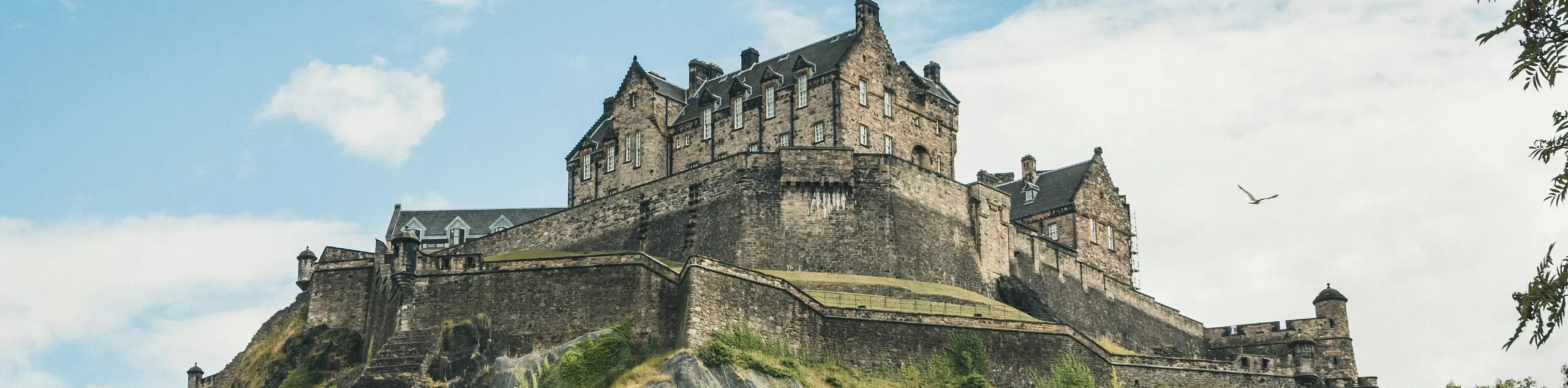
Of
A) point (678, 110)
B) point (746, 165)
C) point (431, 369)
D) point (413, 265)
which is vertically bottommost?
point (431, 369)

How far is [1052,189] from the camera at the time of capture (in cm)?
8619

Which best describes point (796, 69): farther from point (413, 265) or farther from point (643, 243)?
point (413, 265)

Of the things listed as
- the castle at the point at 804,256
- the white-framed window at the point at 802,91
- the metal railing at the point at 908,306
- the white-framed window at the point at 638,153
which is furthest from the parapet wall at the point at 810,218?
the white-framed window at the point at 638,153

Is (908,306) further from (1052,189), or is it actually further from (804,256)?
(1052,189)

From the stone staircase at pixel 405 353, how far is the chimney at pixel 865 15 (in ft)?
85.1

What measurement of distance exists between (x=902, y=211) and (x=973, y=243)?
4643mm

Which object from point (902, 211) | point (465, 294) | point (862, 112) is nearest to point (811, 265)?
point (902, 211)

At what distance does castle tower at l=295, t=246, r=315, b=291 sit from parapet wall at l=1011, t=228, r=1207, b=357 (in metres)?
31.7

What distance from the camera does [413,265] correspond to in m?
63.2

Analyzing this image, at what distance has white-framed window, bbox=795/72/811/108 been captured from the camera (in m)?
74.6

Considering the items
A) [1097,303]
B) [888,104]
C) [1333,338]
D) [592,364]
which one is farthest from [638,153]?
[1333,338]

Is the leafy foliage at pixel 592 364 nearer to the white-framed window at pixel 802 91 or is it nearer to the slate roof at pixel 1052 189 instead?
the white-framed window at pixel 802 91

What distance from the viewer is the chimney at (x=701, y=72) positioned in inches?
3282

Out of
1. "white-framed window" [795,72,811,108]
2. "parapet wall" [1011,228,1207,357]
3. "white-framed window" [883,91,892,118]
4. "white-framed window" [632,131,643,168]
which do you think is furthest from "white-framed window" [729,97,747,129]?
"parapet wall" [1011,228,1207,357]
